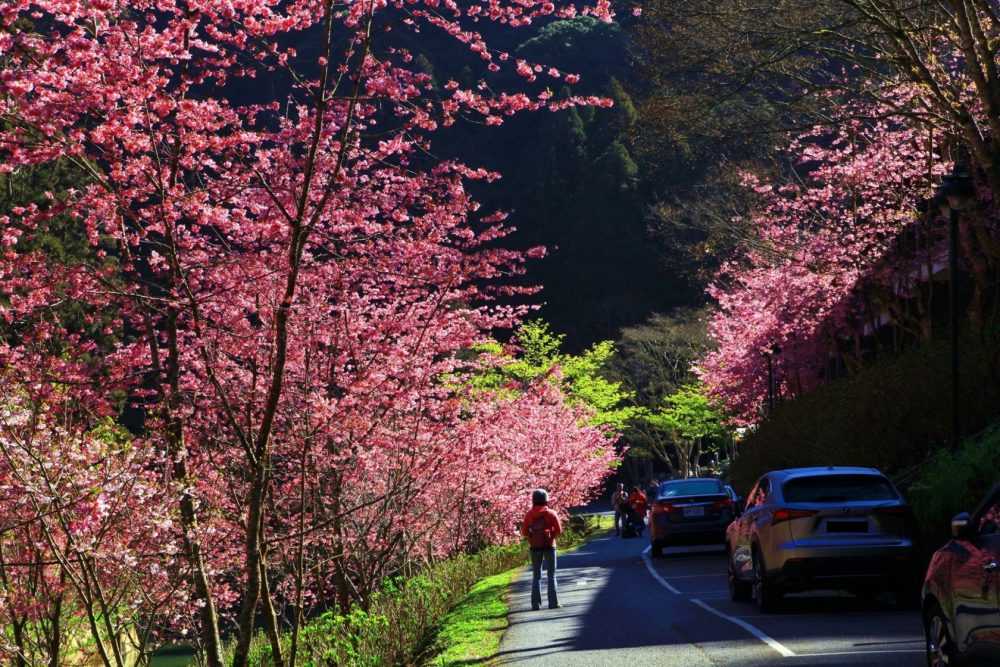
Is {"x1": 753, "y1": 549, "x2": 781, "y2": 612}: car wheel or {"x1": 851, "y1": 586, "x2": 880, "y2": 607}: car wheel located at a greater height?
{"x1": 753, "y1": 549, "x2": 781, "y2": 612}: car wheel

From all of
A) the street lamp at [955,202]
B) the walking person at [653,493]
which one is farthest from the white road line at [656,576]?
the street lamp at [955,202]

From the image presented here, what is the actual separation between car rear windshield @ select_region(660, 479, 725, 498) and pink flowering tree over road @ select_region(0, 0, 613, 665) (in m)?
7.26

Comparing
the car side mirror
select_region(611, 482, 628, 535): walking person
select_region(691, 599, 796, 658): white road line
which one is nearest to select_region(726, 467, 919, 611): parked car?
select_region(691, 599, 796, 658): white road line

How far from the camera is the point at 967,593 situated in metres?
7.63

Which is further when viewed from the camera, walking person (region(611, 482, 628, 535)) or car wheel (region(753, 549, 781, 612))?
walking person (region(611, 482, 628, 535))

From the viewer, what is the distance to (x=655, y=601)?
16.8m

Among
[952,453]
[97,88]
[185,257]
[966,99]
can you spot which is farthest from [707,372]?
[97,88]

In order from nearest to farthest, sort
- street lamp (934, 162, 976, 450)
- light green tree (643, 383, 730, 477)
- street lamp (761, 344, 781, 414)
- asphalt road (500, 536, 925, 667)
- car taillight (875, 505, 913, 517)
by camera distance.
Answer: asphalt road (500, 536, 925, 667), car taillight (875, 505, 913, 517), street lamp (934, 162, 976, 450), street lamp (761, 344, 781, 414), light green tree (643, 383, 730, 477)

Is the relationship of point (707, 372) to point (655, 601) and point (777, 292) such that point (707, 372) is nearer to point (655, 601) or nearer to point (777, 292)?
point (777, 292)

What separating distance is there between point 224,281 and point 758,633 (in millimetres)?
6444

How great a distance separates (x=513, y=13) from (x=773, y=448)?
21.1 metres

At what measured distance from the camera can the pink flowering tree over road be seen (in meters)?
9.71

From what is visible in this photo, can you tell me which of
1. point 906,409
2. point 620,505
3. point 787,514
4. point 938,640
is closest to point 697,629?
point 787,514

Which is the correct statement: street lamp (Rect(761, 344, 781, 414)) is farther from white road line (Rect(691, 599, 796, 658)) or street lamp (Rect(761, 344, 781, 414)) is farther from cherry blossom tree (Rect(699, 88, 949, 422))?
white road line (Rect(691, 599, 796, 658))
